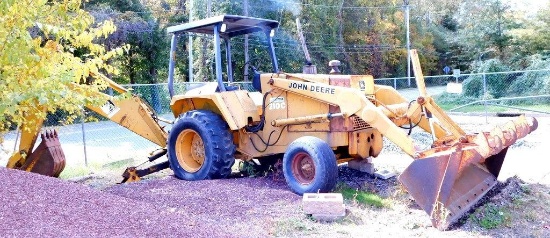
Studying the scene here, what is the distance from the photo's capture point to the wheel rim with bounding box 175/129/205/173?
818cm

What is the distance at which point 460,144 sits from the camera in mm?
5766

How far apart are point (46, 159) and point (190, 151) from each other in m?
2.03

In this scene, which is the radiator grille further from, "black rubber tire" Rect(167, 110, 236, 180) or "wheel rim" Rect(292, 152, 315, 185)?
"black rubber tire" Rect(167, 110, 236, 180)

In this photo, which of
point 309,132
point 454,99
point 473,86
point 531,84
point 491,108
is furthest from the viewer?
point 454,99

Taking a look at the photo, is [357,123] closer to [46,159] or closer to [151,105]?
[46,159]

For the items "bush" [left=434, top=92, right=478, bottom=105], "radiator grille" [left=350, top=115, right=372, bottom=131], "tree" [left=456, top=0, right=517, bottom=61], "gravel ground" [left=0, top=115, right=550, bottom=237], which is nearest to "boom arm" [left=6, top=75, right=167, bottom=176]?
"gravel ground" [left=0, top=115, right=550, bottom=237]

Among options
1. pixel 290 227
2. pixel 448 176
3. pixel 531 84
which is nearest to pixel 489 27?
pixel 531 84

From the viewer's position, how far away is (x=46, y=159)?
7.84 metres

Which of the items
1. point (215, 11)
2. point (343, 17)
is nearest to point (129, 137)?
point (215, 11)

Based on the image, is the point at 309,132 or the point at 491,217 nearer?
the point at 491,217

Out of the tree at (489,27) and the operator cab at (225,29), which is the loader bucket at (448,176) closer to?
A: the operator cab at (225,29)

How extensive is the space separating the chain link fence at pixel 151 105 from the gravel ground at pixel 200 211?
113 centimetres

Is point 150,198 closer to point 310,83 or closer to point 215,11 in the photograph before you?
point 310,83

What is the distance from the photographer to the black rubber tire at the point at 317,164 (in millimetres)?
6379
